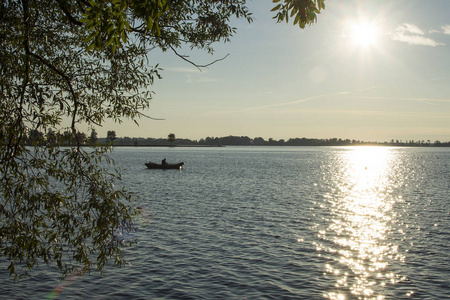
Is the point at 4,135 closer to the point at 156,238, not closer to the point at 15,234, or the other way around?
the point at 15,234

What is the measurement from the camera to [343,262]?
20172mm

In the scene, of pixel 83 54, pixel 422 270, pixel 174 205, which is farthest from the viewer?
pixel 174 205

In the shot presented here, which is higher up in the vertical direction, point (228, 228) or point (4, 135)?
point (4, 135)

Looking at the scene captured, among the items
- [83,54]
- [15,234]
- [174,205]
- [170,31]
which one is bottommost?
[174,205]

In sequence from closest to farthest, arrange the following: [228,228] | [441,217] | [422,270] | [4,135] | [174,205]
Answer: [4,135] → [422,270] → [228,228] → [441,217] → [174,205]

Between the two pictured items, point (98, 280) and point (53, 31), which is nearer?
point (53, 31)

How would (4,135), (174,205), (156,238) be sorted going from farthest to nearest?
(174,205), (156,238), (4,135)

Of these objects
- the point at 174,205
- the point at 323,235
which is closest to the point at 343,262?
the point at 323,235

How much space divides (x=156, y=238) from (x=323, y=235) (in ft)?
35.0

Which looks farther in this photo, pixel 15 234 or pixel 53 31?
pixel 53 31

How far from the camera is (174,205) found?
38938 millimetres

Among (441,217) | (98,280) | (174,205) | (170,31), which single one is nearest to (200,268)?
(98,280)

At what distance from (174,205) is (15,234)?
29.1 meters

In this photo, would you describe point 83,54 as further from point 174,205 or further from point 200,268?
point 174,205
